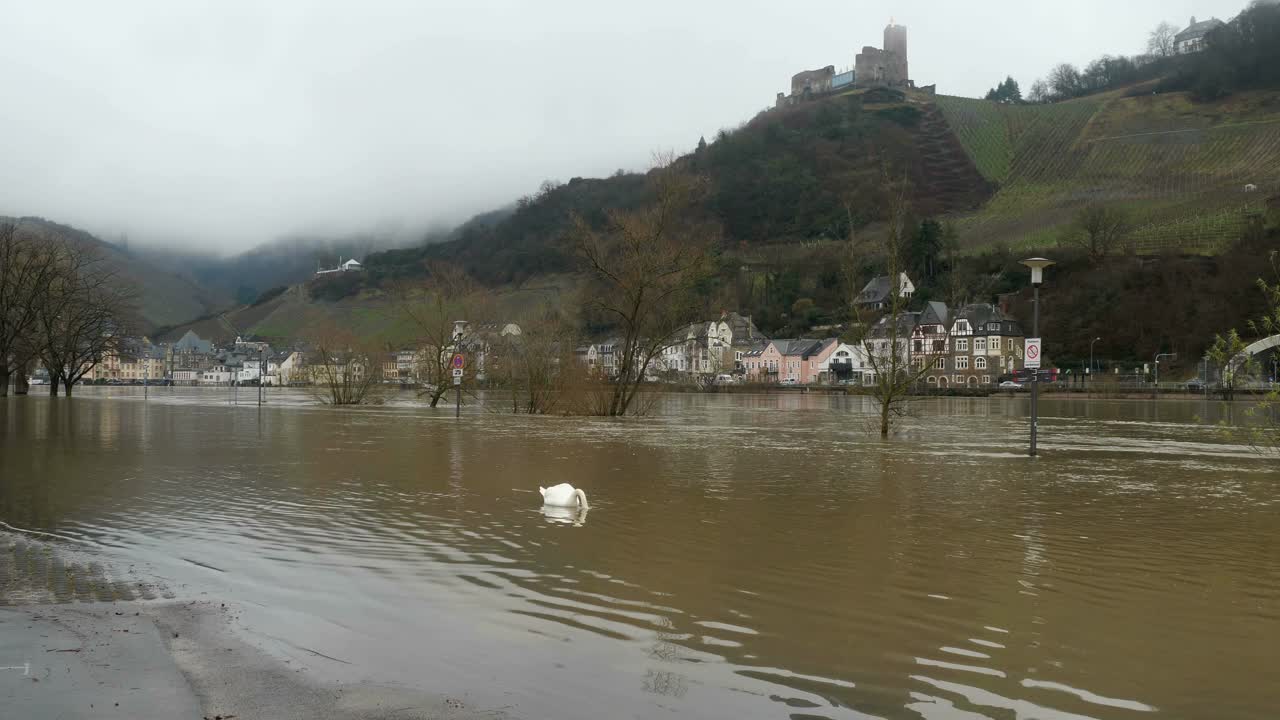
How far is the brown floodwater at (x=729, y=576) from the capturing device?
5273mm

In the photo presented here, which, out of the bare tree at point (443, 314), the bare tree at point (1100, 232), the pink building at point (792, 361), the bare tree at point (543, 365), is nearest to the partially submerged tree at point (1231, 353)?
the bare tree at point (543, 365)

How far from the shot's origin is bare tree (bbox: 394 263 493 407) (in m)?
50.7

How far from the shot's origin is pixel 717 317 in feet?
146

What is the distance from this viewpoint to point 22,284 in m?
51.1

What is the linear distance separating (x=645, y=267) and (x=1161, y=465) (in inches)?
909

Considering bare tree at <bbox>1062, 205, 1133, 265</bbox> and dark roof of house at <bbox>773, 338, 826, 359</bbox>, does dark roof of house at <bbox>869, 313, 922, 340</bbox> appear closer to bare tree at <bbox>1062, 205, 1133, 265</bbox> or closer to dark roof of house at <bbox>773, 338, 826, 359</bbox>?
dark roof of house at <bbox>773, 338, 826, 359</bbox>

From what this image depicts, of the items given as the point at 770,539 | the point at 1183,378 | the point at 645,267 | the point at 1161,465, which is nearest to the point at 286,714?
the point at 770,539

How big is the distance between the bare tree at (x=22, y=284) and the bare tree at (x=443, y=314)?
1959 centimetres

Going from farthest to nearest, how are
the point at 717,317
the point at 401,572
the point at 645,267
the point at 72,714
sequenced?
the point at 717,317, the point at 645,267, the point at 401,572, the point at 72,714

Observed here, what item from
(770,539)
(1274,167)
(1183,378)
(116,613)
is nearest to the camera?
(116,613)

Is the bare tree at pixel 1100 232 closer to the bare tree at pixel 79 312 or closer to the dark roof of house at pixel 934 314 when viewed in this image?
the dark roof of house at pixel 934 314

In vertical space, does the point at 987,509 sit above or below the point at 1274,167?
below

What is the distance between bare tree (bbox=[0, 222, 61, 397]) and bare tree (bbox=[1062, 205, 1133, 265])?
132618 mm

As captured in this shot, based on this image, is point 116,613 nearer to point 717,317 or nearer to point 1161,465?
point 1161,465
